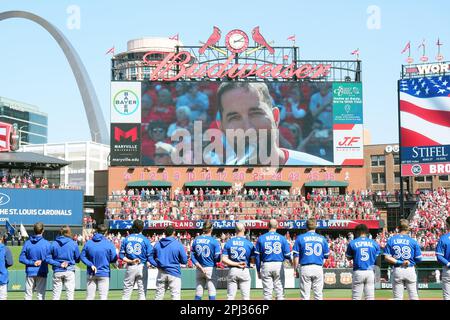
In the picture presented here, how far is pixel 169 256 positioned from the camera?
15.3 m

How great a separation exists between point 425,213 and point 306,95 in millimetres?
13407

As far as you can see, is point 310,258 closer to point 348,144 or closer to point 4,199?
point 4,199

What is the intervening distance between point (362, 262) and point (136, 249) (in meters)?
4.68

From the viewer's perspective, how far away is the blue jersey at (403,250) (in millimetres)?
14617

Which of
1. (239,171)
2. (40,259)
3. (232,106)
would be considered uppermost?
(232,106)

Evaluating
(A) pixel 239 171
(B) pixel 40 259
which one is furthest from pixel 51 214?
(B) pixel 40 259

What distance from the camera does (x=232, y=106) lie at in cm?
5962

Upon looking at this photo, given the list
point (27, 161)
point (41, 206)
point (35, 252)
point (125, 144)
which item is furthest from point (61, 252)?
point (27, 161)

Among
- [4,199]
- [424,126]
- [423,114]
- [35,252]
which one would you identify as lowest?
[35,252]

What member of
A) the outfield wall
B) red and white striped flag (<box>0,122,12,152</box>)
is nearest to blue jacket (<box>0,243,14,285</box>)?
the outfield wall

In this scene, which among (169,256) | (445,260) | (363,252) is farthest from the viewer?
(169,256)

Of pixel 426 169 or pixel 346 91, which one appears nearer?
pixel 426 169
